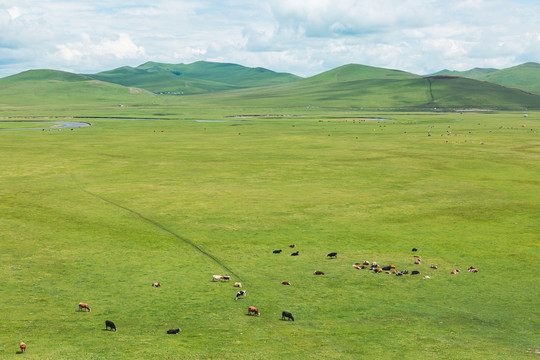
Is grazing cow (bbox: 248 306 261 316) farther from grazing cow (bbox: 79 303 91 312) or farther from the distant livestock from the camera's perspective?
grazing cow (bbox: 79 303 91 312)

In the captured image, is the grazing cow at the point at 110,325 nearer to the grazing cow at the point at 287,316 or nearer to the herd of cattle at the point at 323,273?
the herd of cattle at the point at 323,273

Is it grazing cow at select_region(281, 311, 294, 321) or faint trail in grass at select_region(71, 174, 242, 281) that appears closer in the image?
grazing cow at select_region(281, 311, 294, 321)

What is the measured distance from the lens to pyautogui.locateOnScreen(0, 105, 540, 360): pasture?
75.9ft

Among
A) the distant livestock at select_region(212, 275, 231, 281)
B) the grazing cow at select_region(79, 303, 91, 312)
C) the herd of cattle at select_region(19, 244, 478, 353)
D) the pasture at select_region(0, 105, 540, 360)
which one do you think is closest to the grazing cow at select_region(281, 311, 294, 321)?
the herd of cattle at select_region(19, 244, 478, 353)

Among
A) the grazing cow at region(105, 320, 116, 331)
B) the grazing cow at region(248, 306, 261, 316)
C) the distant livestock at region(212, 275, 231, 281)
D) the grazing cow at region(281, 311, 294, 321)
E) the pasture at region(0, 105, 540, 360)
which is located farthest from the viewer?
the distant livestock at region(212, 275, 231, 281)

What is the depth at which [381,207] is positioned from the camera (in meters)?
50.0

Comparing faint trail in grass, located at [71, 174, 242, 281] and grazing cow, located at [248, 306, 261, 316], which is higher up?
faint trail in grass, located at [71, 174, 242, 281]

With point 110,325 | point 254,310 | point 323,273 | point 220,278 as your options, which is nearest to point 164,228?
point 220,278

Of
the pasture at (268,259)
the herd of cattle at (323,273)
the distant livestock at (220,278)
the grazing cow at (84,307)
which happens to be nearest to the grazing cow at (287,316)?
the herd of cattle at (323,273)

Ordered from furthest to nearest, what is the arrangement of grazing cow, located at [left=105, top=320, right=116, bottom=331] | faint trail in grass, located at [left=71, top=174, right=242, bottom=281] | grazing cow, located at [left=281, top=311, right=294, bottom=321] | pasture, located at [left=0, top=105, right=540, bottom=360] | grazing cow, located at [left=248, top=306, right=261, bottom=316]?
faint trail in grass, located at [left=71, top=174, right=242, bottom=281], grazing cow, located at [left=248, top=306, right=261, bottom=316], grazing cow, located at [left=281, top=311, right=294, bottom=321], grazing cow, located at [left=105, top=320, right=116, bottom=331], pasture, located at [left=0, top=105, right=540, bottom=360]

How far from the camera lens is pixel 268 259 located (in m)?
34.8

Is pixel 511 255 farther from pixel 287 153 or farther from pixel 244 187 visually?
pixel 287 153

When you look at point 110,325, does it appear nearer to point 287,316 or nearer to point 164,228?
point 287,316

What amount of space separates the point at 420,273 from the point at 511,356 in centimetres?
1058
